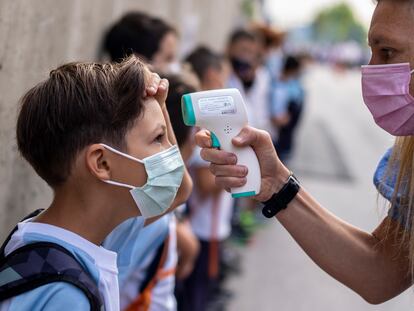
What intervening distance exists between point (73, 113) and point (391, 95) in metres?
1.00

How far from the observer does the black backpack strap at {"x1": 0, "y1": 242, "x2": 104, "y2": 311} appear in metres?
1.33

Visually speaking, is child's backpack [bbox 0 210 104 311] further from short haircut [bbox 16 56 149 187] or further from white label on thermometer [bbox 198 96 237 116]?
white label on thermometer [bbox 198 96 237 116]

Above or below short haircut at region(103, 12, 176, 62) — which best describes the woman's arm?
below

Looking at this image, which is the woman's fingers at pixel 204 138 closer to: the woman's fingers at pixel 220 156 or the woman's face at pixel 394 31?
the woman's fingers at pixel 220 156

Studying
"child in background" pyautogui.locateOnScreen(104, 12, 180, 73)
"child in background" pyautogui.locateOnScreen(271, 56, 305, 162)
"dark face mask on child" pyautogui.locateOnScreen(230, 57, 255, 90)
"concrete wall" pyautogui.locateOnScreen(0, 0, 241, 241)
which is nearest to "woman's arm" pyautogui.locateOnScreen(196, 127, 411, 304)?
"concrete wall" pyautogui.locateOnScreen(0, 0, 241, 241)

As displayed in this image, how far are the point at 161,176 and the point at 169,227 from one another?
743 millimetres

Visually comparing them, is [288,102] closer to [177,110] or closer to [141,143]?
[177,110]

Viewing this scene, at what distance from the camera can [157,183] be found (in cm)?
166

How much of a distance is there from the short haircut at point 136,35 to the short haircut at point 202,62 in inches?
22.0

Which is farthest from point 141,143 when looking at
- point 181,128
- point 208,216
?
point 208,216

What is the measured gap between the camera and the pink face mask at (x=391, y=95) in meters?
1.83

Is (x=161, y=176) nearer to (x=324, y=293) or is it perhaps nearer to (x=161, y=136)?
(x=161, y=136)

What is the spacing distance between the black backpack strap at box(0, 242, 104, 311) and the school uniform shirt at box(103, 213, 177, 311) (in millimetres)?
479

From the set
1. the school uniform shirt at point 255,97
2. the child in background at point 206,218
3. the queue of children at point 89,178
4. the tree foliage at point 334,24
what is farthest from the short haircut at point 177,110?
the tree foliage at point 334,24
